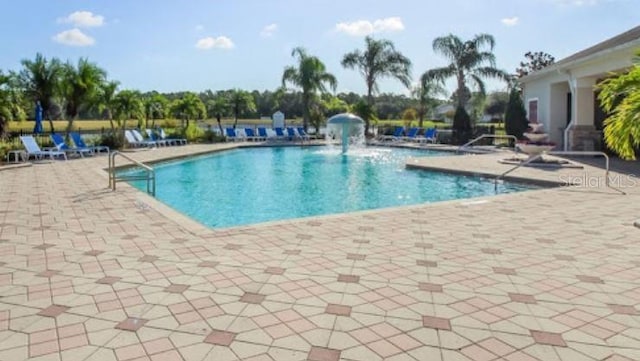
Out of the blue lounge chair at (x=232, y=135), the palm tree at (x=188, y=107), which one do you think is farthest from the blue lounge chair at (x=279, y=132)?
the palm tree at (x=188, y=107)

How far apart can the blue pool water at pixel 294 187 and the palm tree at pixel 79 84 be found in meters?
5.07

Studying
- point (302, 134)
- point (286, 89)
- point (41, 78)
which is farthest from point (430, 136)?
point (41, 78)

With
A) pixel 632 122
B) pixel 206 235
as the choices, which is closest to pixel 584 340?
pixel 632 122

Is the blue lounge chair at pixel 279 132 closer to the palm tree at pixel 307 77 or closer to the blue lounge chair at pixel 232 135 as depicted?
the blue lounge chair at pixel 232 135

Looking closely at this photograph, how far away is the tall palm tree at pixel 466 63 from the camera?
25703 millimetres

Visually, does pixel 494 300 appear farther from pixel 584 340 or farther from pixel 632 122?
pixel 632 122

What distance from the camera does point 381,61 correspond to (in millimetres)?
29922

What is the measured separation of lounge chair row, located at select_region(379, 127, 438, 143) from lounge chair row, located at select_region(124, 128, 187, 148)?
11474 mm

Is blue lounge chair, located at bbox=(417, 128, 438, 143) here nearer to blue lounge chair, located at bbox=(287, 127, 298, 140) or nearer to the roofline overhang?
the roofline overhang

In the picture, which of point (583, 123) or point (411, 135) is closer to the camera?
point (583, 123)

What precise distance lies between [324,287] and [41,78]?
18885 millimetres

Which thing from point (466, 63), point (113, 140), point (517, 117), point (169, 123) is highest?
point (466, 63)

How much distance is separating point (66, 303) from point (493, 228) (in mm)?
4861

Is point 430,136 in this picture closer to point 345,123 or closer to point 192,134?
point 345,123
